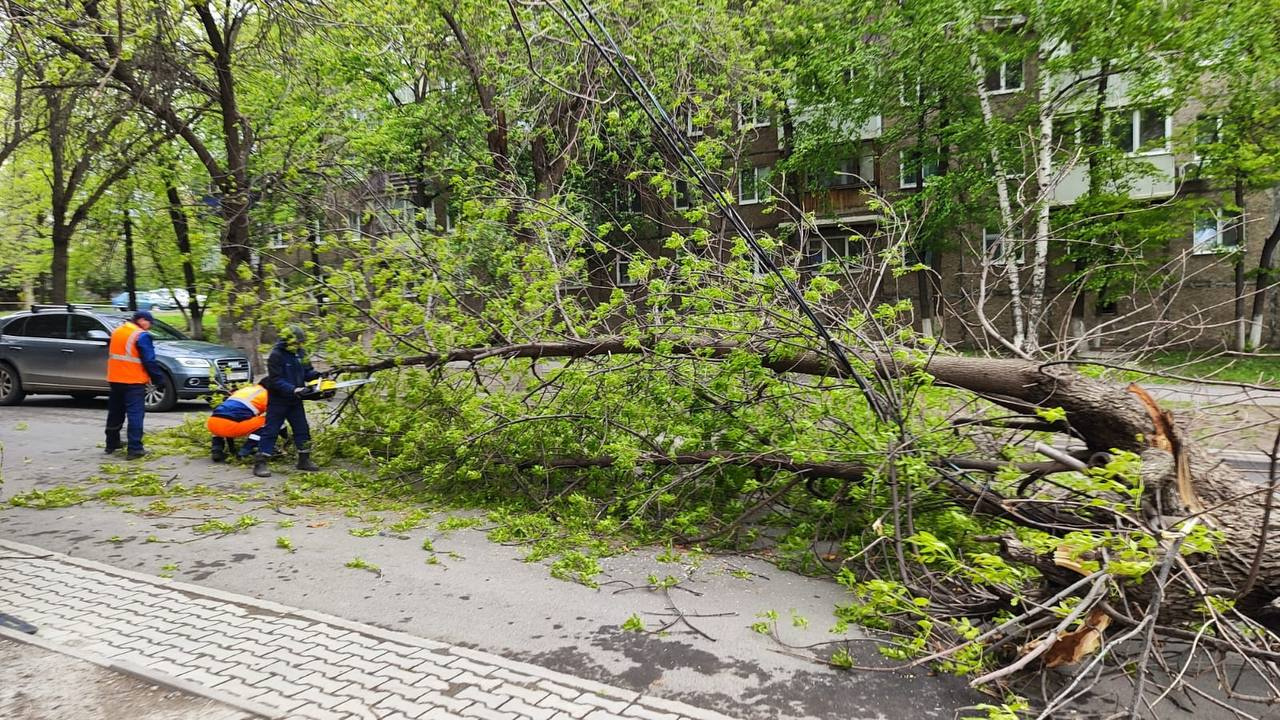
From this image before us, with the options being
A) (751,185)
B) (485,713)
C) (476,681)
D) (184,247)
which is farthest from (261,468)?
Result: (751,185)

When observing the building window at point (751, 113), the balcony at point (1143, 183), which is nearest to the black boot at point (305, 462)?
the building window at point (751, 113)

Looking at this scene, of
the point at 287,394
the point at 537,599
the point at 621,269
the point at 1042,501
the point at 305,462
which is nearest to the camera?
the point at 1042,501

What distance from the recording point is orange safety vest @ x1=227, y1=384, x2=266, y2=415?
26.5ft

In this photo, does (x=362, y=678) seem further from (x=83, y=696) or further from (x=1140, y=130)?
(x=1140, y=130)

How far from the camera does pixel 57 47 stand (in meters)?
8.77

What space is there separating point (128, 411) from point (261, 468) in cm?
224

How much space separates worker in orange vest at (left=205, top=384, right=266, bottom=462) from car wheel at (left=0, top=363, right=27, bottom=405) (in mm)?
7798

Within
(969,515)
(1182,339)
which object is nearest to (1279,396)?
(1182,339)

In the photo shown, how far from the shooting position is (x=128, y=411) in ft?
27.8

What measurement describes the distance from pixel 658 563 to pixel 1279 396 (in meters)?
3.89

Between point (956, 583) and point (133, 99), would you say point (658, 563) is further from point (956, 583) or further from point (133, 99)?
point (133, 99)

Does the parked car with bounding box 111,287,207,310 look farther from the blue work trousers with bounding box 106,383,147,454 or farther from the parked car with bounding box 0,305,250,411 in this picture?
the blue work trousers with bounding box 106,383,147,454

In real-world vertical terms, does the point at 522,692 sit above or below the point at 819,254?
below

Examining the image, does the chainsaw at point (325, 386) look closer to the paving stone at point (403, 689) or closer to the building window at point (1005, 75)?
the paving stone at point (403, 689)
